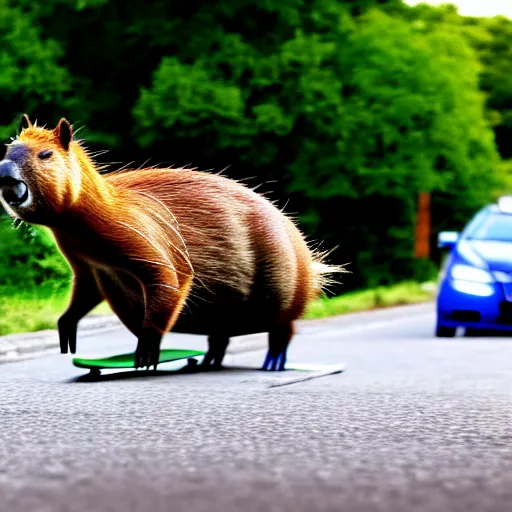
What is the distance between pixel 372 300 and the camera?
26.2 metres

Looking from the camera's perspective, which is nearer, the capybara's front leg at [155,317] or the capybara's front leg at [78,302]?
the capybara's front leg at [155,317]

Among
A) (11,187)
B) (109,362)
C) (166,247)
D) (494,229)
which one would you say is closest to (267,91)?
(494,229)

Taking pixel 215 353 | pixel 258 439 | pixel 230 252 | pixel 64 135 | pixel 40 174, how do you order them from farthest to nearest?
pixel 215 353
pixel 230 252
pixel 64 135
pixel 40 174
pixel 258 439

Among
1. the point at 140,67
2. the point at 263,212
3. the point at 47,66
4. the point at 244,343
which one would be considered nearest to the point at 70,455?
the point at 263,212

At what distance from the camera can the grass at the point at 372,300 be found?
23344mm

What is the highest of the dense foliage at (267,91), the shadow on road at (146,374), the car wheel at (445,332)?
the dense foliage at (267,91)

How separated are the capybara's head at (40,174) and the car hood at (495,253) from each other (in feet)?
26.5

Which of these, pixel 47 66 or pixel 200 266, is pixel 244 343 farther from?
pixel 47 66

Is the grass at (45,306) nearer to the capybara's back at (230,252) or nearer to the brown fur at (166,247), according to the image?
the capybara's back at (230,252)

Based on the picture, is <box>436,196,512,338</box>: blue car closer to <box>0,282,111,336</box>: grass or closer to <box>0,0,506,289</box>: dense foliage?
<box>0,282,111,336</box>: grass

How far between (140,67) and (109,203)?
913 inches

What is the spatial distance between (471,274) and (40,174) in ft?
27.9

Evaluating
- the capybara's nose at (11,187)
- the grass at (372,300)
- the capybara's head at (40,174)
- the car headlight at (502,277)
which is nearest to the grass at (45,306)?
the grass at (372,300)

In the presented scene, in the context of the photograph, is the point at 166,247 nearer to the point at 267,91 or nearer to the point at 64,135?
the point at 64,135
